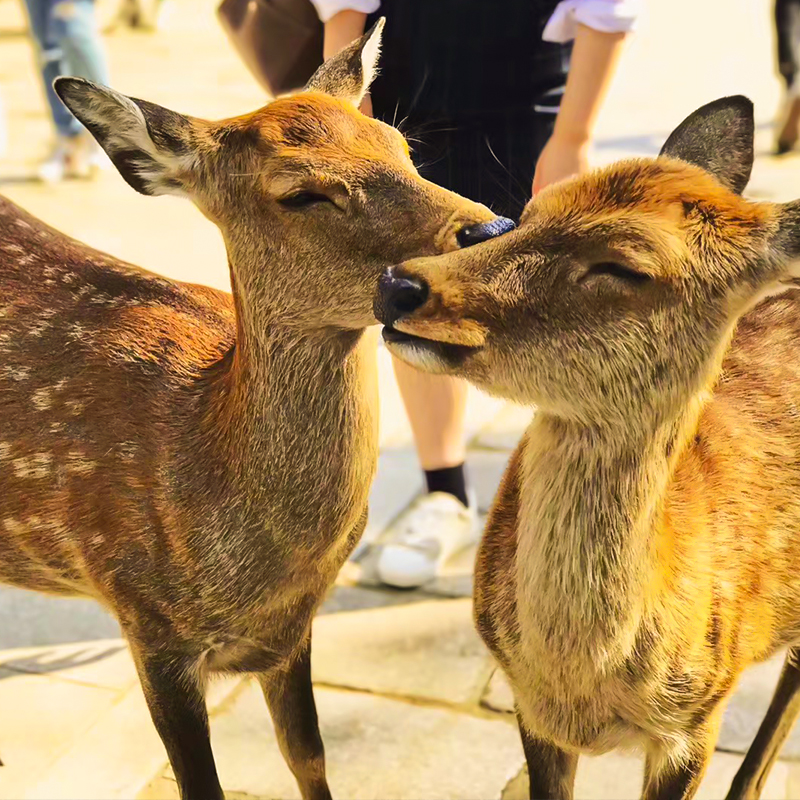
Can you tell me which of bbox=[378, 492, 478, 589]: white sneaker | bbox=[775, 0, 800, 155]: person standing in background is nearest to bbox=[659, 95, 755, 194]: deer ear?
bbox=[378, 492, 478, 589]: white sneaker

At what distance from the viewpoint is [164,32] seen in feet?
40.2

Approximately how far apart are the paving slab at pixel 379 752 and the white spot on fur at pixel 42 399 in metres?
1.21

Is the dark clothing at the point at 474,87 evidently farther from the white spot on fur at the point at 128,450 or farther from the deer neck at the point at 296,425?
the white spot on fur at the point at 128,450

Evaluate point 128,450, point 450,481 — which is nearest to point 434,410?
point 450,481

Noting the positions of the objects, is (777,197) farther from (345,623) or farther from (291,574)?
(291,574)

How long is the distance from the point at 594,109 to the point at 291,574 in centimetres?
166

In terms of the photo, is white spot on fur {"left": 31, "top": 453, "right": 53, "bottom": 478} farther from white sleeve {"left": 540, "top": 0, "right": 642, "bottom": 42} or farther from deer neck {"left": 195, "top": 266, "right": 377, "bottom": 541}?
white sleeve {"left": 540, "top": 0, "right": 642, "bottom": 42}

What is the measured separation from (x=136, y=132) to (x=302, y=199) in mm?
377

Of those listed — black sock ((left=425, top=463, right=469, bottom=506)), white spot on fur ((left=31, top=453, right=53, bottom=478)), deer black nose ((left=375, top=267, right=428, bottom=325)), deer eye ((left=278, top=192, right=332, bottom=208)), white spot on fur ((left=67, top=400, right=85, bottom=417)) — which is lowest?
black sock ((left=425, top=463, right=469, bottom=506))

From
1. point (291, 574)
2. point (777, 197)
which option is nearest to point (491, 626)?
point (291, 574)

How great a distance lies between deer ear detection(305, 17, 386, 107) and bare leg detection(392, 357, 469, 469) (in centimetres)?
135

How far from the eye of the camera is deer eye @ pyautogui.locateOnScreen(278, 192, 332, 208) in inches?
88.0

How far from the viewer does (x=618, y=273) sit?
1.98 m

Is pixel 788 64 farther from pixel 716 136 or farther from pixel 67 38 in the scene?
pixel 716 136
